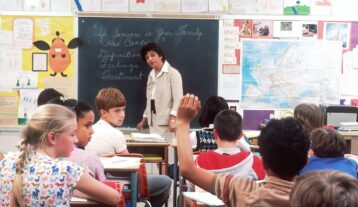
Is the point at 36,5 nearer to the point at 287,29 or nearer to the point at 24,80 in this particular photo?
the point at 24,80

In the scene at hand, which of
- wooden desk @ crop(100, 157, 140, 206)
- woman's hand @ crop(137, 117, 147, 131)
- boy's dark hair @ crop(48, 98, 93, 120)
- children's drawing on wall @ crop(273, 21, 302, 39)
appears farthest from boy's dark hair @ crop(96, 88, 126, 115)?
children's drawing on wall @ crop(273, 21, 302, 39)

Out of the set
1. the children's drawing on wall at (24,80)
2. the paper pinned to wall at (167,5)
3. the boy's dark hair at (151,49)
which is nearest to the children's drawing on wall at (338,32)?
the paper pinned to wall at (167,5)

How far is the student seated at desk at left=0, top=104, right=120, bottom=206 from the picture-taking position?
90.7 inches

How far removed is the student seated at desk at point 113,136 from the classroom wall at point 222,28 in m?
2.22

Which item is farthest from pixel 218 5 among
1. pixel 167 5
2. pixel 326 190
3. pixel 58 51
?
pixel 326 190

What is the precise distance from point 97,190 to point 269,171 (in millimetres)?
1001

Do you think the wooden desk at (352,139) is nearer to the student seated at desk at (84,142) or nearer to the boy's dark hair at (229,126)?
the boy's dark hair at (229,126)

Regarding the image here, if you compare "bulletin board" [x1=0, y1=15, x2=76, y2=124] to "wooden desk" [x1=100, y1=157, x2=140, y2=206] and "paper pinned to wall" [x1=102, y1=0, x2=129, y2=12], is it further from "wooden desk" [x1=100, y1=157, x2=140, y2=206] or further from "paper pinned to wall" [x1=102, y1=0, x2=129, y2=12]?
"wooden desk" [x1=100, y1=157, x2=140, y2=206]

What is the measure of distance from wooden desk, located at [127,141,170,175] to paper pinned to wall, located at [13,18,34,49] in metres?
2.15

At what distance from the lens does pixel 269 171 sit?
1839 mm

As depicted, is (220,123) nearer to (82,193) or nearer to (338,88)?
(82,193)

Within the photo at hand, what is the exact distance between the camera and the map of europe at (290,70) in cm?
655

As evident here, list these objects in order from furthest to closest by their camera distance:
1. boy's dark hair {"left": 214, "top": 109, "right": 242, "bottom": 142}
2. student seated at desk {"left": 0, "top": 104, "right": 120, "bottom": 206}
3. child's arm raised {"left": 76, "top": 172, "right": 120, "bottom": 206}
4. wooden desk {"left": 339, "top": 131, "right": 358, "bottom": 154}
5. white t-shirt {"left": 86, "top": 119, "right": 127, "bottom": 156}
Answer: wooden desk {"left": 339, "top": 131, "right": 358, "bottom": 154}
white t-shirt {"left": 86, "top": 119, "right": 127, "bottom": 156}
boy's dark hair {"left": 214, "top": 109, "right": 242, "bottom": 142}
child's arm raised {"left": 76, "top": 172, "right": 120, "bottom": 206}
student seated at desk {"left": 0, "top": 104, "right": 120, "bottom": 206}

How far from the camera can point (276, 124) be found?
184cm
